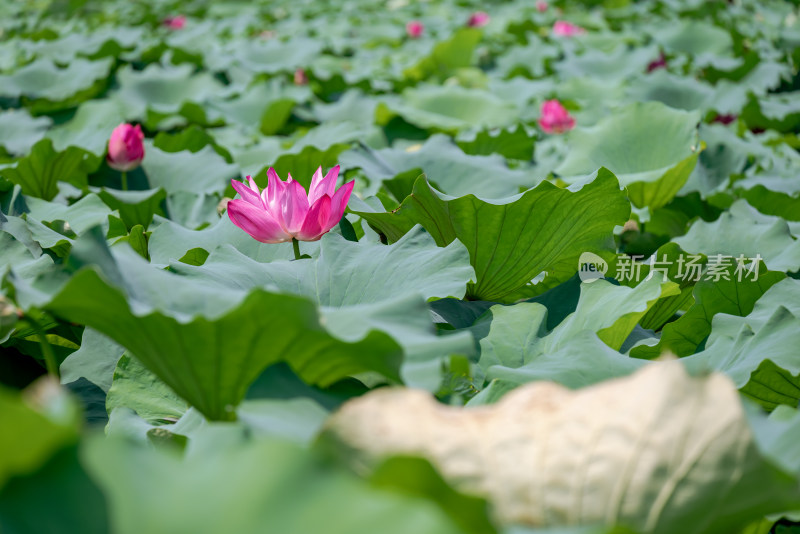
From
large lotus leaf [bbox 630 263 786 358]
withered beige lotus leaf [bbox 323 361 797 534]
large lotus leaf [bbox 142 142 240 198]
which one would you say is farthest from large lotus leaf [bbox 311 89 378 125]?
withered beige lotus leaf [bbox 323 361 797 534]

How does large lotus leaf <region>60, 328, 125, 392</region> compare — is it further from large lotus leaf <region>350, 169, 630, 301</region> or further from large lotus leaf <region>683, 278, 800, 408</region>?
large lotus leaf <region>683, 278, 800, 408</region>

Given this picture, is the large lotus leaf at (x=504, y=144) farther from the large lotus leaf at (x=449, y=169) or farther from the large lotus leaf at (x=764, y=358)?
the large lotus leaf at (x=764, y=358)

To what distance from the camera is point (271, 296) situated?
0.68m

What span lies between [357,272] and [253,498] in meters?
0.68

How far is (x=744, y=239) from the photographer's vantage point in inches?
58.4

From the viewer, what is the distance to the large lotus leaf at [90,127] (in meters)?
2.28

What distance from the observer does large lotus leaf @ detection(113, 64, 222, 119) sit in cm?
329

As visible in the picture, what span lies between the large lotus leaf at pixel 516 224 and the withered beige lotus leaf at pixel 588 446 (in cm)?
68

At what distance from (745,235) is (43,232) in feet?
4.32

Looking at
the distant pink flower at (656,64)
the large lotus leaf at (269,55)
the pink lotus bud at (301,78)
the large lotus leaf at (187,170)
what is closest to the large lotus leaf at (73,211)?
the large lotus leaf at (187,170)

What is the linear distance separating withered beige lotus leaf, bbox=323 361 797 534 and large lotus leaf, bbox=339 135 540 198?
1.18m

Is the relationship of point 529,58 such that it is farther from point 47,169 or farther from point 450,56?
point 47,169

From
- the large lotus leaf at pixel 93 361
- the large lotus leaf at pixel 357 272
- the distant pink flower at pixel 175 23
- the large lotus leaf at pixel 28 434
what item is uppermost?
the large lotus leaf at pixel 28 434

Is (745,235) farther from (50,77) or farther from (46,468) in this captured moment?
(50,77)
